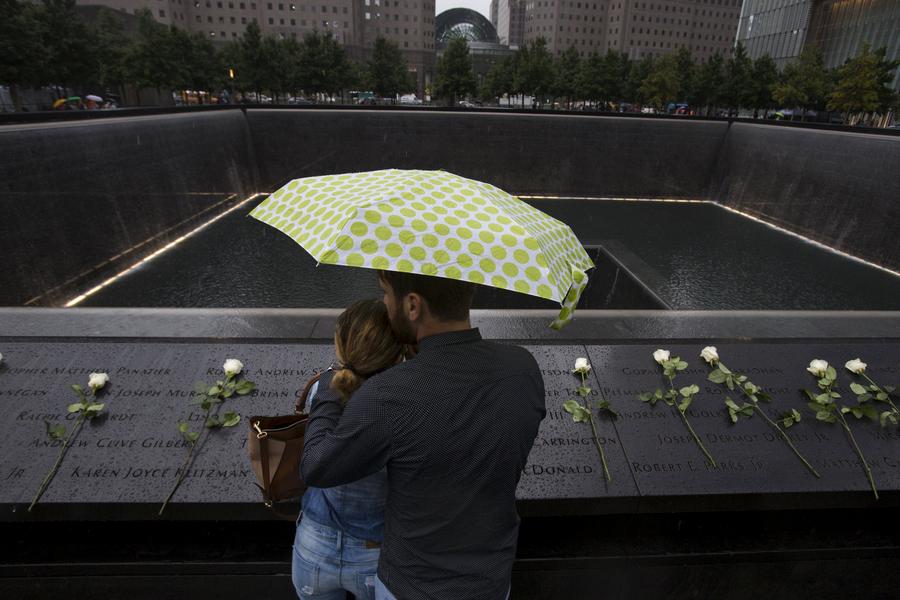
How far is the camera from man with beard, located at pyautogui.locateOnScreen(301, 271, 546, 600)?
1.20m

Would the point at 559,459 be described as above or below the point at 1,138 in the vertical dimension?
below

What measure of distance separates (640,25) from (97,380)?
108951 millimetres

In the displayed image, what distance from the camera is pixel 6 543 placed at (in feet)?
8.29

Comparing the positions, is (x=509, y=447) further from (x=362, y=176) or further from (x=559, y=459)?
(x=559, y=459)

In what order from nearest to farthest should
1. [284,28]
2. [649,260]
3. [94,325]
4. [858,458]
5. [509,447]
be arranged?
1. [509,447]
2. [858,458]
3. [94,325]
4. [649,260]
5. [284,28]

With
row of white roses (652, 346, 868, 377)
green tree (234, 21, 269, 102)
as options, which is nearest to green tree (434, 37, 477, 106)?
green tree (234, 21, 269, 102)

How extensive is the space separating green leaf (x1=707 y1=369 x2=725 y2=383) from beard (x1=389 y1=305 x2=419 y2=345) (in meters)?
2.32

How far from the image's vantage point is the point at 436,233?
4.63 ft

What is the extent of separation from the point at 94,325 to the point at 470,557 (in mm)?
3578

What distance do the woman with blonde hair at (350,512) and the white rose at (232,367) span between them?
150 centimetres

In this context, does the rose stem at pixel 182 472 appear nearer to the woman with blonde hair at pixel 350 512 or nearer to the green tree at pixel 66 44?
the woman with blonde hair at pixel 350 512

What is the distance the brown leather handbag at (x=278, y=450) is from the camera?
1.50m

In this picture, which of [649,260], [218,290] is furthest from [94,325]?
[649,260]

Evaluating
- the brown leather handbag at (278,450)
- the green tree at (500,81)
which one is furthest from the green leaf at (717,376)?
the green tree at (500,81)
